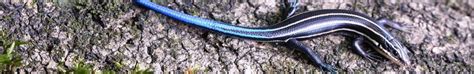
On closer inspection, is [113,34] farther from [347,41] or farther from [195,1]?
[347,41]

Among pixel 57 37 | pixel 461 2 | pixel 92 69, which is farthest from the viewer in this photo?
pixel 461 2

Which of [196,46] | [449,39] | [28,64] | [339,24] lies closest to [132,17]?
[196,46]

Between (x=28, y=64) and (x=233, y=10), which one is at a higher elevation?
(x=233, y=10)

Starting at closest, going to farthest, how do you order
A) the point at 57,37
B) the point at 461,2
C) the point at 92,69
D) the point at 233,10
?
the point at 92,69
the point at 57,37
the point at 233,10
the point at 461,2

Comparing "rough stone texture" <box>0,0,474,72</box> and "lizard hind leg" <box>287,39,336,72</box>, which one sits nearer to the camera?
"rough stone texture" <box>0,0,474,72</box>

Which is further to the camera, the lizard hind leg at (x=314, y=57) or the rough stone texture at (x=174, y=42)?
the lizard hind leg at (x=314, y=57)

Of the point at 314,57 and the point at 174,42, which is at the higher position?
the point at 174,42

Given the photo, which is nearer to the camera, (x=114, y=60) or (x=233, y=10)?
(x=114, y=60)

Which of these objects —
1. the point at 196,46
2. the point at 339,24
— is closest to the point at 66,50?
the point at 196,46
